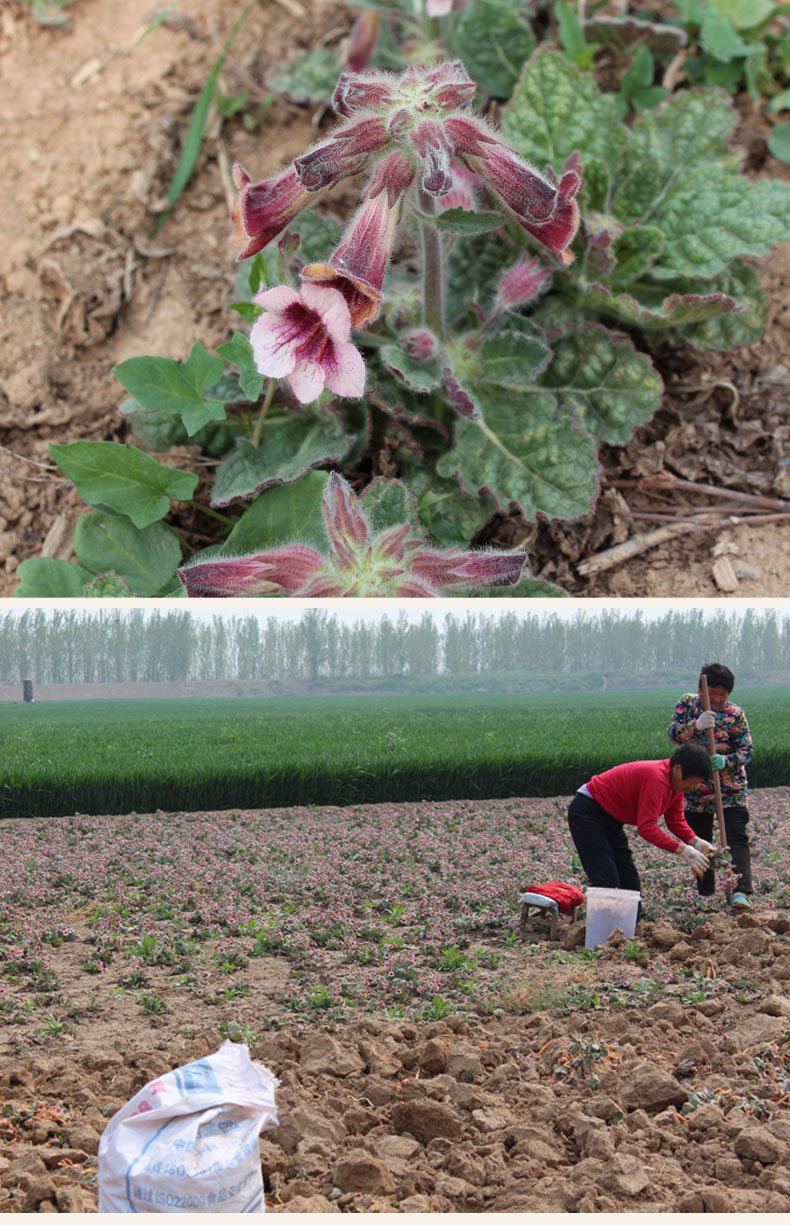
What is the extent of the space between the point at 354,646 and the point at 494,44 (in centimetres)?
260

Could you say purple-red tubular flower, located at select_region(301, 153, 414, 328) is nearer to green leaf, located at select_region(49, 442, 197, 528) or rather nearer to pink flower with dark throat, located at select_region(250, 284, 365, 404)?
pink flower with dark throat, located at select_region(250, 284, 365, 404)

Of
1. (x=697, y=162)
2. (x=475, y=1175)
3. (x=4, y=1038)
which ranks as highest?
(x=697, y=162)

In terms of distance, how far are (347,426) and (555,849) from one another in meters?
1.45

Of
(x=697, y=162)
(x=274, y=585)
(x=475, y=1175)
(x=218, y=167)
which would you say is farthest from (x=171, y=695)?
(x=218, y=167)

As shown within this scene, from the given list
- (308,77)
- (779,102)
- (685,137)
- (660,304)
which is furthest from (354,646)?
(779,102)

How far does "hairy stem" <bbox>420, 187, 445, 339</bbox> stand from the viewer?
8.11 feet

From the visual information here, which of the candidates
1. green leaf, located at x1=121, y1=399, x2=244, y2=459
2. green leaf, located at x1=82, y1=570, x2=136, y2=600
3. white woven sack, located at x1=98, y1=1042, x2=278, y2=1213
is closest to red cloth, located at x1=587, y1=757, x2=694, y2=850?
white woven sack, located at x1=98, y1=1042, x2=278, y2=1213

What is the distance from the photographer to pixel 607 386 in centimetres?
294

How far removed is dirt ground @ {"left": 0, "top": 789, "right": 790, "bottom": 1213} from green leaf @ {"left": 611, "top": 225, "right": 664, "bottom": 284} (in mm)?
1904

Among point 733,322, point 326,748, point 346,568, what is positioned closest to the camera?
point 326,748

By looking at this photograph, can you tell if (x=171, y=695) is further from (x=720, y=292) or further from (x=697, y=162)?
(x=697, y=162)

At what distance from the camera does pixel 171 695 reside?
1933mm

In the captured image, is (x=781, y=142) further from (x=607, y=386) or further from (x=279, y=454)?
(x=279, y=454)

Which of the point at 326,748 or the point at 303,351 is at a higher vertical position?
the point at 303,351
